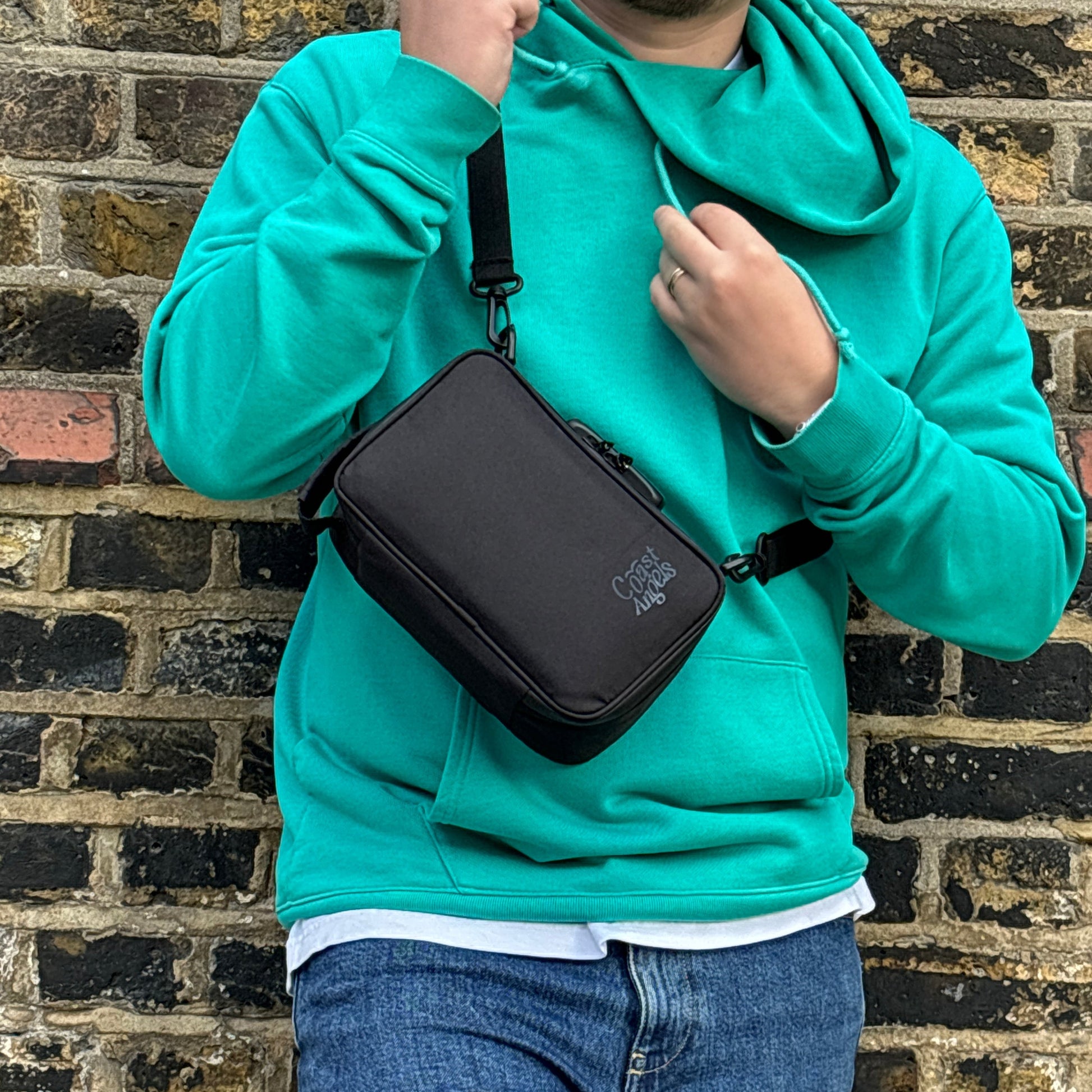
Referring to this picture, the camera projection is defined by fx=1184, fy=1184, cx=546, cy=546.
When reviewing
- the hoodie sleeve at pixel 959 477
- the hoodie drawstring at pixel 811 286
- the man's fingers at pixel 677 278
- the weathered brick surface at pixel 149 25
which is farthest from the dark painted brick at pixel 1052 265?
the weathered brick surface at pixel 149 25

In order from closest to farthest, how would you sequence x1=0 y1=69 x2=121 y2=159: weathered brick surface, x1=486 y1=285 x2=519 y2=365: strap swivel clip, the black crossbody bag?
1. the black crossbody bag
2. x1=486 y1=285 x2=519 y2=365: strap swivel clip
3. x1=0 y1=69 x2=121 y2=159: weathered brick surface

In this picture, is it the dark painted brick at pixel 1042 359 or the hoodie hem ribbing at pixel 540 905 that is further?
the dark painted brick at pixel 1042 359

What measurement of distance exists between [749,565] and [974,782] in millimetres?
566

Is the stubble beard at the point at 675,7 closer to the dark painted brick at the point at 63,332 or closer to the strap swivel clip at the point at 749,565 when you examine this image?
the strap swivel clip at the point at 749,565

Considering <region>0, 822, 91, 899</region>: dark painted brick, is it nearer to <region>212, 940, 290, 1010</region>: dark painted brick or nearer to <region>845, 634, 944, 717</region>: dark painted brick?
<region>212, 940, 290, 1010</region>: dark painted brick

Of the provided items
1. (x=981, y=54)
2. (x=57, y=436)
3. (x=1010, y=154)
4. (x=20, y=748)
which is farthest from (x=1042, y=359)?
(x=20, y=748)

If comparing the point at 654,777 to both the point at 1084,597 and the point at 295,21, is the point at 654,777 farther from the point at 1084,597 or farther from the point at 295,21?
the point at 295,21

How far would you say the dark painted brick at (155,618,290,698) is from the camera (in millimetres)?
1249

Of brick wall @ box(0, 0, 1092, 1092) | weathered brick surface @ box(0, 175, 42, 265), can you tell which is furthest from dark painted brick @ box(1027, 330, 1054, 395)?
weathered brick surface @ box(0, 175, 42, 265)

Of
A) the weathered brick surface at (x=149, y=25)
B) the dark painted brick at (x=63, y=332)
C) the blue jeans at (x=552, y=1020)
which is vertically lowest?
the blue jeans at (x=552, y=1020)

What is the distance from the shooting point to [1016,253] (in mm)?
1295

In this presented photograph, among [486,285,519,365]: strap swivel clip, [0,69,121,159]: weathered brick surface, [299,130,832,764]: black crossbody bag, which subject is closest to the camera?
[299,130,832,764]: black crossbody bag

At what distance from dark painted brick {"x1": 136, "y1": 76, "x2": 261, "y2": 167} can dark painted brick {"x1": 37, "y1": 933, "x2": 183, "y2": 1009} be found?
819 mm

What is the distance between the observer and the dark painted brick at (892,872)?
131 centimetres
